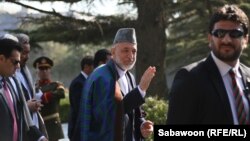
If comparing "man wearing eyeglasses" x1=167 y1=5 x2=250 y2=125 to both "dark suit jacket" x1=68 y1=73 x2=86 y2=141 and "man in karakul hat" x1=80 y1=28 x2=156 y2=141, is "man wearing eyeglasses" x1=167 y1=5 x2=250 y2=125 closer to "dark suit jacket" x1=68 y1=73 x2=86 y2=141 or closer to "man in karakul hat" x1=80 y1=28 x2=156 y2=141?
"man in karakul hat" x1=80 y1=28 x2=156 y2=141

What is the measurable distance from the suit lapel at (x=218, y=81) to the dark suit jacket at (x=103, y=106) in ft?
6.49

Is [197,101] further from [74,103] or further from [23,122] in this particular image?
[74,103]

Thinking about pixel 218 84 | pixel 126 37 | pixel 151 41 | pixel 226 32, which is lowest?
pixel 218 84

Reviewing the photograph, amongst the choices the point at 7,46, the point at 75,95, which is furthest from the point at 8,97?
the point at 75,95

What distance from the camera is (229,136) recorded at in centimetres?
363

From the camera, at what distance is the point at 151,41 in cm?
1352

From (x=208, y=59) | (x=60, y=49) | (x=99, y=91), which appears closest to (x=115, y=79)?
(x=99, y=91)

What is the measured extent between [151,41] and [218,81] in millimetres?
9866

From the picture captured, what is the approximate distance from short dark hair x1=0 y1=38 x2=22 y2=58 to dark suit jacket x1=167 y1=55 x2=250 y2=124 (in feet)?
6.76

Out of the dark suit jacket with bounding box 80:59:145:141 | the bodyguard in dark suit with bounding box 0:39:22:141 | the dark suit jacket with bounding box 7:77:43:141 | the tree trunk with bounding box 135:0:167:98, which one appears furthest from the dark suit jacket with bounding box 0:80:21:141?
the tree trunk with bounding box 135:0:167:98

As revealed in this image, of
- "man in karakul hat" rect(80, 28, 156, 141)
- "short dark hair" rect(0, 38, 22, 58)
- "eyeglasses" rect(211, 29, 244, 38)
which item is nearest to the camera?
"eyeglasses" rect(211, 29, 244, 38)

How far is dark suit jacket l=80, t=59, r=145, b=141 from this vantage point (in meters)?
5.70

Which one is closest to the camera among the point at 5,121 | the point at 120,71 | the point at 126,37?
the point at 5,121

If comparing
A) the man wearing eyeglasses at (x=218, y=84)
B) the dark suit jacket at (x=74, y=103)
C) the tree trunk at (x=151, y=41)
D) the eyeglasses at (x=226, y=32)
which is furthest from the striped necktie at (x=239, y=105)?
the tree trunk at (x=151, y=41)
